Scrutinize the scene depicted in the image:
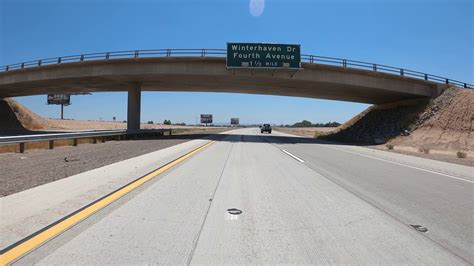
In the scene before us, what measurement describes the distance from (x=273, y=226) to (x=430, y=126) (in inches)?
1328

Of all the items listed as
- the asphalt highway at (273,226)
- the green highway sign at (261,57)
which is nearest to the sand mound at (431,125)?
the green highway sign at (261,57)

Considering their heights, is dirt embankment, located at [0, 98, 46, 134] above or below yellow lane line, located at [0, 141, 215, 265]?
above

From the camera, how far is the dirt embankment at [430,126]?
30.4 metres

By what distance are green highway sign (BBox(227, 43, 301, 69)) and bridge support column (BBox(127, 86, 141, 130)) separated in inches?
511

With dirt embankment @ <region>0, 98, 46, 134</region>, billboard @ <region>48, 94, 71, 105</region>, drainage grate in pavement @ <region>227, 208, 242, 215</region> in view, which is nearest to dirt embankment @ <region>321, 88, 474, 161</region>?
drainage grate in pavement @ <region>227, 208, 242, 215</region>

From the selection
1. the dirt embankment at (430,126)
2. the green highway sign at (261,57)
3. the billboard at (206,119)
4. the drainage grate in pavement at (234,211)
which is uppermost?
the green highway sign at (261,57)

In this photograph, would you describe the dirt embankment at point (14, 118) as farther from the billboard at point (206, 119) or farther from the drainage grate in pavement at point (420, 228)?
the billboard at point (206, 119)

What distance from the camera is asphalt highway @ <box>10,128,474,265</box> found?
4086 mm

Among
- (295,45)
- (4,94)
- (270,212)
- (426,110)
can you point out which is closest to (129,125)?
(295,45)

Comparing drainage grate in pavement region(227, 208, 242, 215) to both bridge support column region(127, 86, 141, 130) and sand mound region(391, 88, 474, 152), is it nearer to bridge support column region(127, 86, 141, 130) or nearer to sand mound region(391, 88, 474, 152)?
sand mound region(391, 88, 474, 152)

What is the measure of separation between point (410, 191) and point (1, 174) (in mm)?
11252

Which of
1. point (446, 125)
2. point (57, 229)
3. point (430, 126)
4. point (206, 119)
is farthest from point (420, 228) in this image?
point (206, 119)

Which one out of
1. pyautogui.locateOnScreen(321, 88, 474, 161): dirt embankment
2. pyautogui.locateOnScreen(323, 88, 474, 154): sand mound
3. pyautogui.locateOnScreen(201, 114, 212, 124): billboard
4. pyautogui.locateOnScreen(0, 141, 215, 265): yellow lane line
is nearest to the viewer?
pyautogui.locateOnScreen(0, 141, 215, 265): yellow lane line

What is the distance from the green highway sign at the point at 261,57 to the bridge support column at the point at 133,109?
13.0 metres
